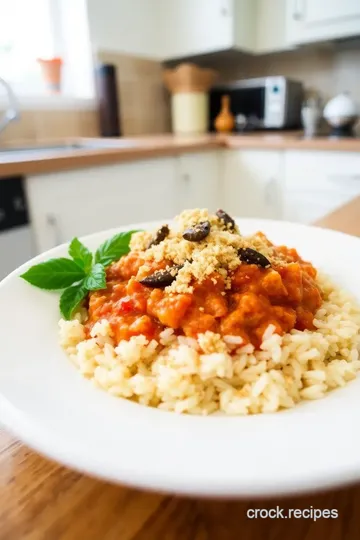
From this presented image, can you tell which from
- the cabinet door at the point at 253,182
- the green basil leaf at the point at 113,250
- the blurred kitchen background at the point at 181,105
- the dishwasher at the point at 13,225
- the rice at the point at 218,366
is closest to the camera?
the rice at the point at 218,366

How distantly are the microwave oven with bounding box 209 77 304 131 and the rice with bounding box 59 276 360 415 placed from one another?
2554 millimetres

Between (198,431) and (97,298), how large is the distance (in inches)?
14.3

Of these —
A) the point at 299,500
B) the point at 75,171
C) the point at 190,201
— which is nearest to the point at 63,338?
the point at 299,500

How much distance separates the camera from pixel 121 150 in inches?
75.5

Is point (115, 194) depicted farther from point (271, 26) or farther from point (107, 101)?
point (271, 26)

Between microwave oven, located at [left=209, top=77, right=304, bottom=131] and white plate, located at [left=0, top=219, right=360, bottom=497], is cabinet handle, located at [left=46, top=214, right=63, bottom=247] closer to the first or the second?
white plate, located at [left=0, top=219, right=360, bottom=497]

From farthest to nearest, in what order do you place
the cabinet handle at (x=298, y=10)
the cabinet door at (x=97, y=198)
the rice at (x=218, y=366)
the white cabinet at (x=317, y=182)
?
the cabinet handle at (x=298, y=10) → the white cabinet at (x=317, y=182) → the cabinet door at (x=97, y=198) → the rice at (x=218, y=366)

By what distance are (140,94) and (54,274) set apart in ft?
9.66

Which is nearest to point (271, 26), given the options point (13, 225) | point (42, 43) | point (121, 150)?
point (42, 43)

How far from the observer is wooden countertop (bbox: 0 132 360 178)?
5.24ft

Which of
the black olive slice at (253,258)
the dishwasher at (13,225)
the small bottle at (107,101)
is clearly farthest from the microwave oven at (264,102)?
the black olive slice at (253,258)

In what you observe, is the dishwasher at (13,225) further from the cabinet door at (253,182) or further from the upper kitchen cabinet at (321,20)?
the upper kitchen cabinet at (321,20)

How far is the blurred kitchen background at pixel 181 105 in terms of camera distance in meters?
2.06

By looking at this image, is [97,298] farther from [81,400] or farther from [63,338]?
[81,400]
